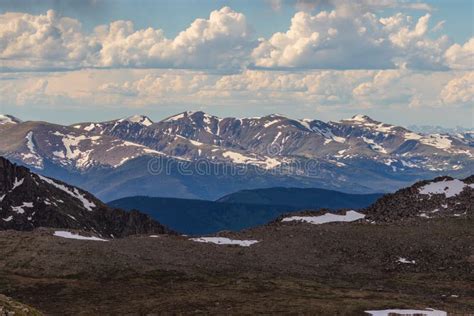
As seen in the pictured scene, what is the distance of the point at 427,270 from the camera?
102938 mm

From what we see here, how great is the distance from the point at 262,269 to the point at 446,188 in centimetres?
6120

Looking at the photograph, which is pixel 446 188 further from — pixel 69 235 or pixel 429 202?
pixel 69 235

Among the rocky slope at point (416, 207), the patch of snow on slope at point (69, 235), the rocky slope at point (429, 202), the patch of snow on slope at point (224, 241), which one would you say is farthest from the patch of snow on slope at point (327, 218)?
the patch of snow on slope at point (69, 235)

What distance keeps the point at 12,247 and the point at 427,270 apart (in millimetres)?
59253

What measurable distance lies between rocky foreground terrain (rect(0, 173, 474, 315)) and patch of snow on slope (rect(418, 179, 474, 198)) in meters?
9.54

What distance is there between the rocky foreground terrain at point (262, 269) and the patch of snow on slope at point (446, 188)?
31.3ft

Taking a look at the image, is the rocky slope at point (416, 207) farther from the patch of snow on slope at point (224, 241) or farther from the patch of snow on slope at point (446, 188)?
the patch of snow on slope at point (224, 241)

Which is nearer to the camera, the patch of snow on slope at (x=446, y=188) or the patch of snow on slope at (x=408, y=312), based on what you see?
the patch of snow on slope at (x=408, y=312)

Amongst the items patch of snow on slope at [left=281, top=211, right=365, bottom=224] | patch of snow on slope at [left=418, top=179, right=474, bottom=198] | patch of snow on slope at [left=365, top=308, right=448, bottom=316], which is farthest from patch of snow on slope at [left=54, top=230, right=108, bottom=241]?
patch of snow on slope at [left=418, top=179, right=474, bottom=198]

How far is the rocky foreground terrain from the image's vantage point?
77625mm

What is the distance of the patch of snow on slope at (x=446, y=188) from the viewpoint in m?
144

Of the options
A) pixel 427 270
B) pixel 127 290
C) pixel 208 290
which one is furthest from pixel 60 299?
pixel 427 270

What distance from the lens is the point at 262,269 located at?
100m

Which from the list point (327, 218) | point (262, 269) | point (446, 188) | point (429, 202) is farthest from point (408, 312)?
point (446, 188)
